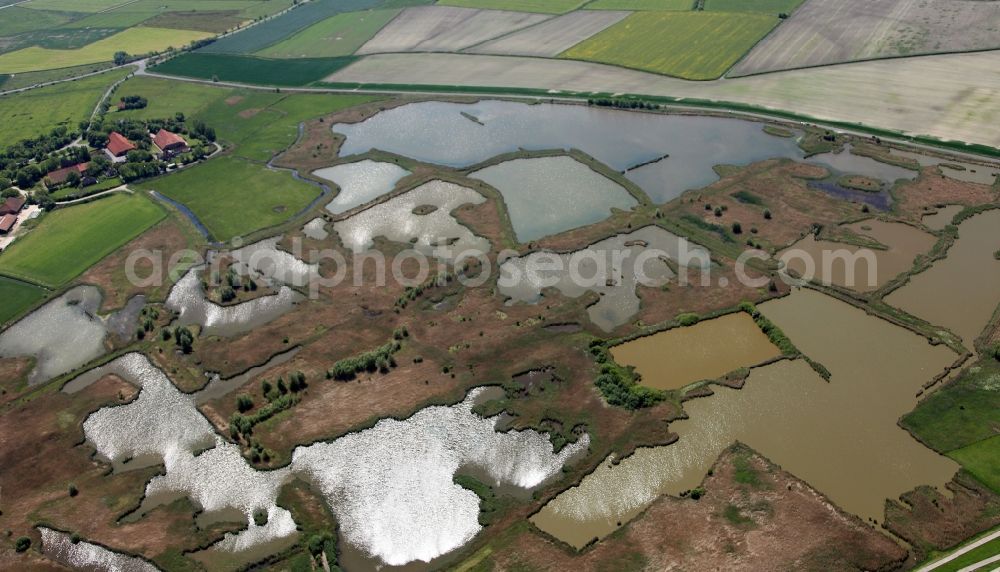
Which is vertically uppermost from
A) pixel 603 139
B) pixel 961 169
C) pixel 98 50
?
pixel 98 50

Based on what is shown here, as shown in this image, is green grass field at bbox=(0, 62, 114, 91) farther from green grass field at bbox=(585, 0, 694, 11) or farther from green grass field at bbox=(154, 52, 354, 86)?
green grass field at bbox=(585, 0, 694, 11)

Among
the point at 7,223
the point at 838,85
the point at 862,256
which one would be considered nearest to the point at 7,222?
the point at 7,223

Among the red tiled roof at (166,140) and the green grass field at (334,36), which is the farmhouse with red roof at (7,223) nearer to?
the red tiled roof at (166,140)

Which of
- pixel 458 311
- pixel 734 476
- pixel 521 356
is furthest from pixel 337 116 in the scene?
pixel 734 476

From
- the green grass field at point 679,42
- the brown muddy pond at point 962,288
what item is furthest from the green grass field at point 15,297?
the green grass field at point 679,42

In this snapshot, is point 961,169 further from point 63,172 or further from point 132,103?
point 132,103

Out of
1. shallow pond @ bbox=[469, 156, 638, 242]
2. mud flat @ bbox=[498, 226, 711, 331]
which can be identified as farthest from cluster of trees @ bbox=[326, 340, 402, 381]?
shallow pond @ bbox=[469, 156, 638, 242]

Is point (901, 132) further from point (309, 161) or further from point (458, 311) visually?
point (309, 161)
